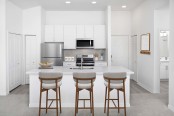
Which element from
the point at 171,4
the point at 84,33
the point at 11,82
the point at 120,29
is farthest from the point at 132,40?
the point at 11,82

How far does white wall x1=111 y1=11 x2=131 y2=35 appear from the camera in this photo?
862cm

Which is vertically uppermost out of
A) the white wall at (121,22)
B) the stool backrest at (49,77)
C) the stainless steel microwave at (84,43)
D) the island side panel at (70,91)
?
the white wall at (121,22)

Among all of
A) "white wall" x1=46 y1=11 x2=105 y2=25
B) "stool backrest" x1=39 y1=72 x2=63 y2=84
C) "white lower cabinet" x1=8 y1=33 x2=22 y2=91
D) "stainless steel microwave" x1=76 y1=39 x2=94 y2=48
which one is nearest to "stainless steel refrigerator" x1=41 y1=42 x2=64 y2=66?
"stainless steel microwave" x1=76 y1=39 x2=94 y2=48

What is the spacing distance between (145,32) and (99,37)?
6.23ft

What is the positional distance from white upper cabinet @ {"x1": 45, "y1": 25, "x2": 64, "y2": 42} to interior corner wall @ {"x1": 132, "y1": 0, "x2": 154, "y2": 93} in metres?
3.21

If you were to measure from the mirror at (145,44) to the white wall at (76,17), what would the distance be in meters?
2.05

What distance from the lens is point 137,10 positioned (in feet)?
25.8

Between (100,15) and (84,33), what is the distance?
1.18 m

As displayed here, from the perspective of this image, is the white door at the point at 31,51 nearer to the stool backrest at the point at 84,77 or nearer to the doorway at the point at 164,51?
the stool backrest at the point at 84,77

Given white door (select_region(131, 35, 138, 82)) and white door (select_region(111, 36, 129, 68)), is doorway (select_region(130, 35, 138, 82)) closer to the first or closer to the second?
white door (select_region(131, 35, 138, 82))

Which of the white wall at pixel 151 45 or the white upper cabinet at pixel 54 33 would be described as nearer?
the white wall at pixel 151 45

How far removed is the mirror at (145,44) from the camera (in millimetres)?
6668

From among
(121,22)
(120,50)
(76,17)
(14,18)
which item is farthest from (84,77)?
(121,22)

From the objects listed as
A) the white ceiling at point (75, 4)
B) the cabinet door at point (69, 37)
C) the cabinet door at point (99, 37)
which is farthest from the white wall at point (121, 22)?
the cabinet door at point (69, 37)
